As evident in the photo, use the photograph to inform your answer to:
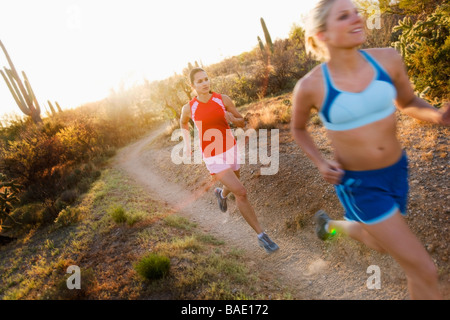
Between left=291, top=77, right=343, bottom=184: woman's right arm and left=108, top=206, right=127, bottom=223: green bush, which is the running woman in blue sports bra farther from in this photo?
left=108, top=206, right=127, bottom=223: green bush

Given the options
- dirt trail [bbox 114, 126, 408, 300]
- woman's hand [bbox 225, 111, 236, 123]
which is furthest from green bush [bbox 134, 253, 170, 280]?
woman's hand [bbox 225, 111, 236, 123]

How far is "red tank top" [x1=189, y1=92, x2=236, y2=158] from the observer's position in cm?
423

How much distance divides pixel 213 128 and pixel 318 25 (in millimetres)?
2418

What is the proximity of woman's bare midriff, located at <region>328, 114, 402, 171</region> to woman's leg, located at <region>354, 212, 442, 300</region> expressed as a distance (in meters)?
0.41

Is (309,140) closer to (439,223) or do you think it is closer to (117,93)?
(439,223)

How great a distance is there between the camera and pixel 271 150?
7492mm

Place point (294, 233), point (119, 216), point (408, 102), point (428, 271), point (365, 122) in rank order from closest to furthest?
point (428, 271)
point (365, 122)
point (408, 102)
point (294, 233)
point (119, 216)

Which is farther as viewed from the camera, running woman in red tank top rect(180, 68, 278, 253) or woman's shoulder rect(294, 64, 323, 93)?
running woman in red tank top rect(180, 68, 278, 253)

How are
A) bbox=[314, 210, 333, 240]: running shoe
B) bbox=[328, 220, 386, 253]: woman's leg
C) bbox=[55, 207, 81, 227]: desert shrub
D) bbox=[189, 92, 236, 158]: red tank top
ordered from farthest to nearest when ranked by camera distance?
bbox=[55, 207, 81, 227]: desert shrub → bbox=[189, 92, 236, 158]: red tank top → bbox=[314, 210, 333, 240]: running shoe → bbox=[328, 220, 386, 253]: woman's leg

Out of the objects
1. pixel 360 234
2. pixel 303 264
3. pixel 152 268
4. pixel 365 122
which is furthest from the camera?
pixel 303 264

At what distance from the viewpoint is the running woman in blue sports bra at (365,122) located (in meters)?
1.94

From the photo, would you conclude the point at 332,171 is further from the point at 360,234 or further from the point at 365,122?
the point at 360,234

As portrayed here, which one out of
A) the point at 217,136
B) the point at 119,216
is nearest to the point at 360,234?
the point at 217,136

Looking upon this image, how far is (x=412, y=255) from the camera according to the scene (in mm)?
1882
